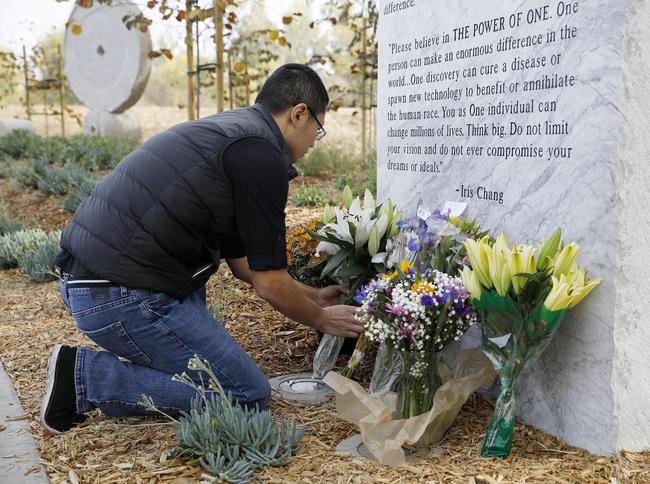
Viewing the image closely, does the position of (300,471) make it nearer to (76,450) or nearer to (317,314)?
(317,314)

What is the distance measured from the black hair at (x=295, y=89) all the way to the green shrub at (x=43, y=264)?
11.5 ft

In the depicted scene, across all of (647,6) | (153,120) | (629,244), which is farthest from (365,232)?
(153,120)

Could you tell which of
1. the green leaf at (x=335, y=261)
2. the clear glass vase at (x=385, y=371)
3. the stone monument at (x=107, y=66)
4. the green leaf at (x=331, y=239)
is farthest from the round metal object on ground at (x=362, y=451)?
the stone monument at (x=107, y=66)

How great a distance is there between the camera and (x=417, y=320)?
2598mm

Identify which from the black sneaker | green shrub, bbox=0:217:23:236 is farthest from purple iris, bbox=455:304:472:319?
green shrub, bbox=0:217:23:236

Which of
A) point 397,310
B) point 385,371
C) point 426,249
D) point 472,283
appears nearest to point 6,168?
point 385,371

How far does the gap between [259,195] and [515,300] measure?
1048mm

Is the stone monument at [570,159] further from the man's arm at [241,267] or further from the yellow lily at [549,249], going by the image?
the man's arm at [241,267]

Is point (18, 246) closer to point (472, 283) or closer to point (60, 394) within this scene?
point (60, 394)

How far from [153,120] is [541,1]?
20013 mm

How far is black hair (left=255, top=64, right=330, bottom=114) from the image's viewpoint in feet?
9.88

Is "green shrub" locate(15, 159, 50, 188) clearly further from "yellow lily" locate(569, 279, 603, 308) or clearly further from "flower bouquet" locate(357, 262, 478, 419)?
"yellow lily" locate(569, 279, 603, 308)

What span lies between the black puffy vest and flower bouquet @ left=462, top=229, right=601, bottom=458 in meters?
1.01

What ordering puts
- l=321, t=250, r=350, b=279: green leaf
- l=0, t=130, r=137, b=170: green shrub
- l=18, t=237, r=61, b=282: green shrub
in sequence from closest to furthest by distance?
l=321, t=250, r=350, b=279: green leaf → l=18, t=237, r=61, b=282: green shrub → l=0, t=130, r=137, b=170: green shrub
